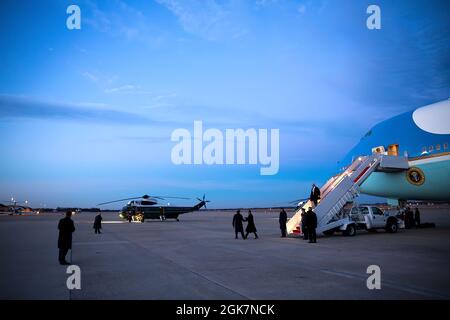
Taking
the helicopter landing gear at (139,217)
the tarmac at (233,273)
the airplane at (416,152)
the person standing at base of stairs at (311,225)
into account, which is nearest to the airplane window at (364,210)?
the airplane at (416,152)

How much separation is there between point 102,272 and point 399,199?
67.3 ft

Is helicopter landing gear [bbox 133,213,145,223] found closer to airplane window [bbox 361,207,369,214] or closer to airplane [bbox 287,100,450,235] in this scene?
airplane [bbox 287,100,450,235]

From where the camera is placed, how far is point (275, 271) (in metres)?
9.58

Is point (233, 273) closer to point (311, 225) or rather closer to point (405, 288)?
point (405, 288)

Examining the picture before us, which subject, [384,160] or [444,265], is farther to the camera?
[384,160]

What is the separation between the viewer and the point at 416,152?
68.9ft

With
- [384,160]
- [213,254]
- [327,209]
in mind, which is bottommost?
[213,254]

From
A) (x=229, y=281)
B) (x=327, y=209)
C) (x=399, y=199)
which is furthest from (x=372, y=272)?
(x=399, y=199)

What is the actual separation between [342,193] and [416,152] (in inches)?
207

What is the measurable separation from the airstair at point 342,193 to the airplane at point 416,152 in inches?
34.1

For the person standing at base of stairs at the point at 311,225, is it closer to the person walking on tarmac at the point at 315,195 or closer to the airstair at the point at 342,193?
the airstair at the point at 342,193

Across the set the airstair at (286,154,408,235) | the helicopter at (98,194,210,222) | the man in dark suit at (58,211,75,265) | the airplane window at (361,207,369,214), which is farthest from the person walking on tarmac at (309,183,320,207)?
the helicopter at (98,194,210,222)
